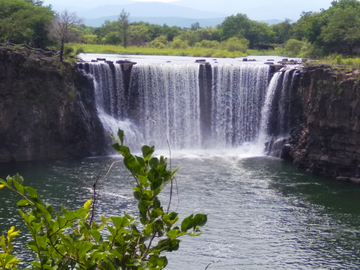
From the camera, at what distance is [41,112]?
32594 millimetres

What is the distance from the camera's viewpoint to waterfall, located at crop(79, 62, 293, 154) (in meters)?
36.4

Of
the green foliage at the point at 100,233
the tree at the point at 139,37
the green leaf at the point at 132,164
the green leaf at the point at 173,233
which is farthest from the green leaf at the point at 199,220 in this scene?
the tree at the point at 139,37

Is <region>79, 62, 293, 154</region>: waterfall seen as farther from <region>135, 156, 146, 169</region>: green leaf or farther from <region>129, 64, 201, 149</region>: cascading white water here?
<region>135, 156, 146, 169</region>: green leaf

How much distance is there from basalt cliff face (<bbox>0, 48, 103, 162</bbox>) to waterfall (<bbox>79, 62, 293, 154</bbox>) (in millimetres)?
2411

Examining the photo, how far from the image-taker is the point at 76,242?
4.37m

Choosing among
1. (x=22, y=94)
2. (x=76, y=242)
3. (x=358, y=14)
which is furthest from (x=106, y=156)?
(x=76, y=242)

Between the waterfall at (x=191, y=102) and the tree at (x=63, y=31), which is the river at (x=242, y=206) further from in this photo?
the tree at (x=63, y=31)

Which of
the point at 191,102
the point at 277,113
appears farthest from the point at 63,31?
the point at 277,113

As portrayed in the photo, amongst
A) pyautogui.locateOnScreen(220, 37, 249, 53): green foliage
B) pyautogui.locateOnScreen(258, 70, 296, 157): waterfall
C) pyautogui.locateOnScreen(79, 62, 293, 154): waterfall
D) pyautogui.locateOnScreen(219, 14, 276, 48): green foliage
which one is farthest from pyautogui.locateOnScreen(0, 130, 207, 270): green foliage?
pyautogui.locateOnScreen(219, 14, 276, 48): green foliage

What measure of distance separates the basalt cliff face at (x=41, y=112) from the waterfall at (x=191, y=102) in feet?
7.91

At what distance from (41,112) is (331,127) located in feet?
57.0

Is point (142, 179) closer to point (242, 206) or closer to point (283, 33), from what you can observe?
point (242, 206)

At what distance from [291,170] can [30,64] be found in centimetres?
1701

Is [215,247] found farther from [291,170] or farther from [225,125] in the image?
[225,125]
